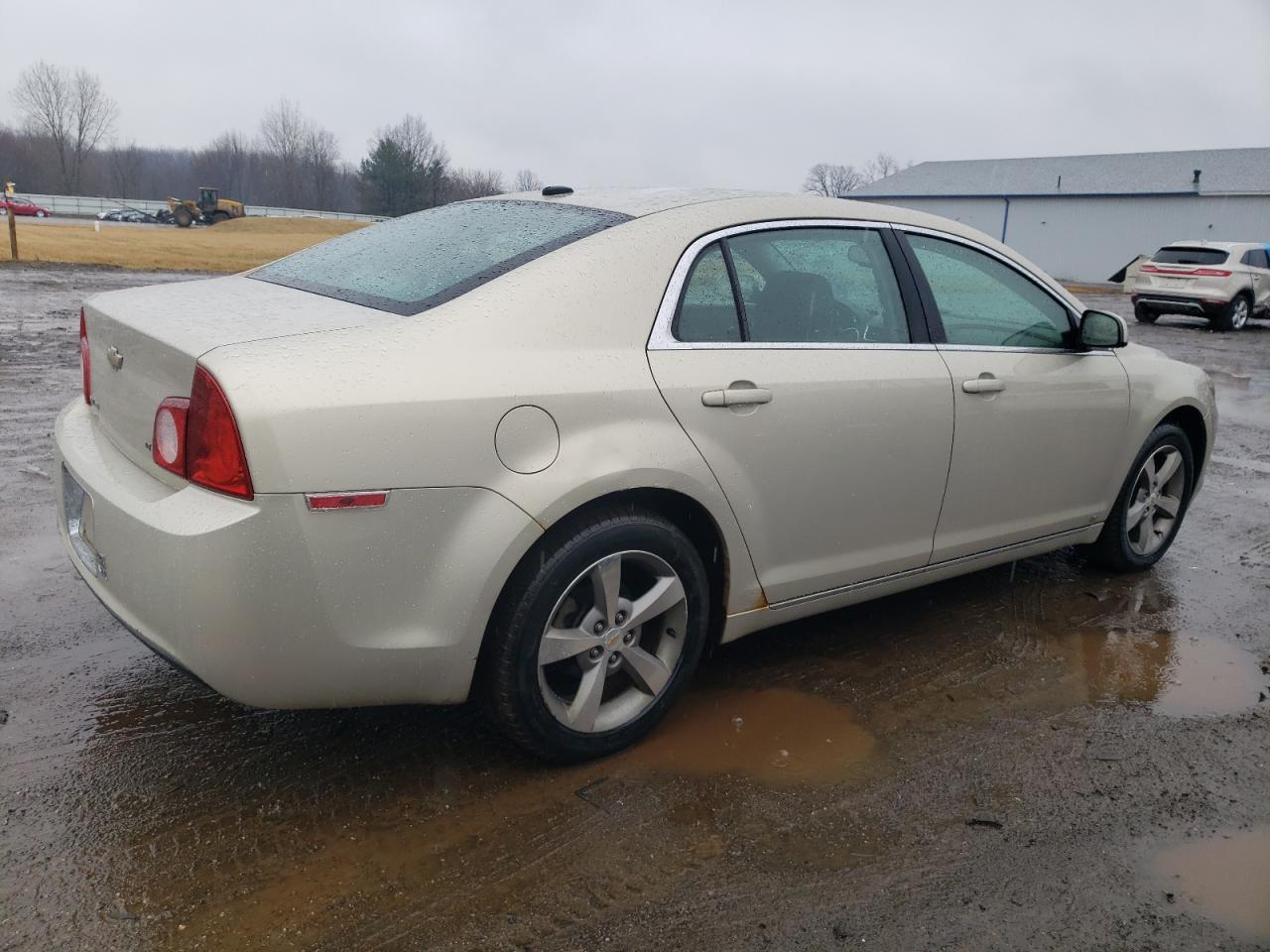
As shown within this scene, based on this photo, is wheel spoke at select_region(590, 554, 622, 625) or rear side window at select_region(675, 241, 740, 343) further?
rear side window at select_region(675, 241, 740, 343)

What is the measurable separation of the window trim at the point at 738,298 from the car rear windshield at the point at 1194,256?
20.7 m

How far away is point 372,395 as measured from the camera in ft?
7.94

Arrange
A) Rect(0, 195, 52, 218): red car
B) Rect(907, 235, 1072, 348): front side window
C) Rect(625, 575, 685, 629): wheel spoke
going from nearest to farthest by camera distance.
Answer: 1. Rect(625, 575, 685, 629): wheel spoke
2. Rect(907, 235, 1072, 348): front side window
3. Rect(0, 195, 52, 218): red car

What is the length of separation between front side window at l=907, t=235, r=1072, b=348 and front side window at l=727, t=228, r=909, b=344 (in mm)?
231

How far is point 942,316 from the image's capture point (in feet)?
12.3

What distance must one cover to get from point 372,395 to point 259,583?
495 millimetres

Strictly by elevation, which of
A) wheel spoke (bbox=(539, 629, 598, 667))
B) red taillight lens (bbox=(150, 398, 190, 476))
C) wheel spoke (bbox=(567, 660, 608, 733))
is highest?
red taillight lens (bbox=(150, 398, 190, 476))

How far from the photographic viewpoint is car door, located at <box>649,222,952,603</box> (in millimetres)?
3018

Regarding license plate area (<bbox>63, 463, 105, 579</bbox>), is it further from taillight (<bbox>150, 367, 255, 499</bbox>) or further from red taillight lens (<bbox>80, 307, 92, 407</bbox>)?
taillight (<bbox>150, 367, 255, 499</bbox>)

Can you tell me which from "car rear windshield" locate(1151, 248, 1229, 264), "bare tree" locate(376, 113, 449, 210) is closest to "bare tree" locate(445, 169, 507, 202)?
"bare tree" locate(376, 113, 449, 210)

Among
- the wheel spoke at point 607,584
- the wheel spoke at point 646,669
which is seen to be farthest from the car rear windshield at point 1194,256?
the wheel spoke at point 607,584

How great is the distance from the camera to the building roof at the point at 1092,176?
4841cm

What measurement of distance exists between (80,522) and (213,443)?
788 millimetres

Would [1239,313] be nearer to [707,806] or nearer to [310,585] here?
[707,806]
